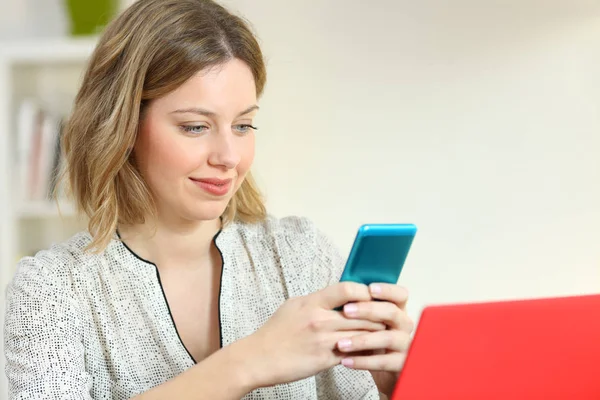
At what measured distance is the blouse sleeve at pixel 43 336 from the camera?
121 cm

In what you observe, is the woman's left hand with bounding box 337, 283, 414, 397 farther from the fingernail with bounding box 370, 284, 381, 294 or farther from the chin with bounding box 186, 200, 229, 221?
the chin with bounding box 186, 200, 229, 221

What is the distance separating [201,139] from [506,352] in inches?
27.2

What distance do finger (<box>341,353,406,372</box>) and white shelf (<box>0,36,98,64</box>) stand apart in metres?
1.79

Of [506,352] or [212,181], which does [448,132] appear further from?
[506,352]

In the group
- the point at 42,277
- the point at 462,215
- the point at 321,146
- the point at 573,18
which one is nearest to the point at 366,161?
the point at 321,146

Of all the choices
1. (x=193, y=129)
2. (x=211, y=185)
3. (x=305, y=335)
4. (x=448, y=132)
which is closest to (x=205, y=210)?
(x=211, y=185)

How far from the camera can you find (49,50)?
248cm

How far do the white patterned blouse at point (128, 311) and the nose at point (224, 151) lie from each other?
Answer: 276 millimetres

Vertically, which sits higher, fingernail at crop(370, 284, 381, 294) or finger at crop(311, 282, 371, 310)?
fingernail at crop(370, 284, 381, 294)

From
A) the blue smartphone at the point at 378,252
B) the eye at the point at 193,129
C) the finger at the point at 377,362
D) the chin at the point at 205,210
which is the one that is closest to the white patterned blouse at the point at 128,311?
the chin at the point at 205,210

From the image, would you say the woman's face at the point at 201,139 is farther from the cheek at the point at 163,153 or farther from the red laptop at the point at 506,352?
the red laptop at the point at 506,352

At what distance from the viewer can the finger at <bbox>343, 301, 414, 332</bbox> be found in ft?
3.24

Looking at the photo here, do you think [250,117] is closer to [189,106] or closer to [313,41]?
[189,106]

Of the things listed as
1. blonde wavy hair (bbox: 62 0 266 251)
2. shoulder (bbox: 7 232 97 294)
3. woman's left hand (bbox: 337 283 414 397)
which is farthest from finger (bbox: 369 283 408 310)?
shoulder (bbox: 7 232 97 294)
